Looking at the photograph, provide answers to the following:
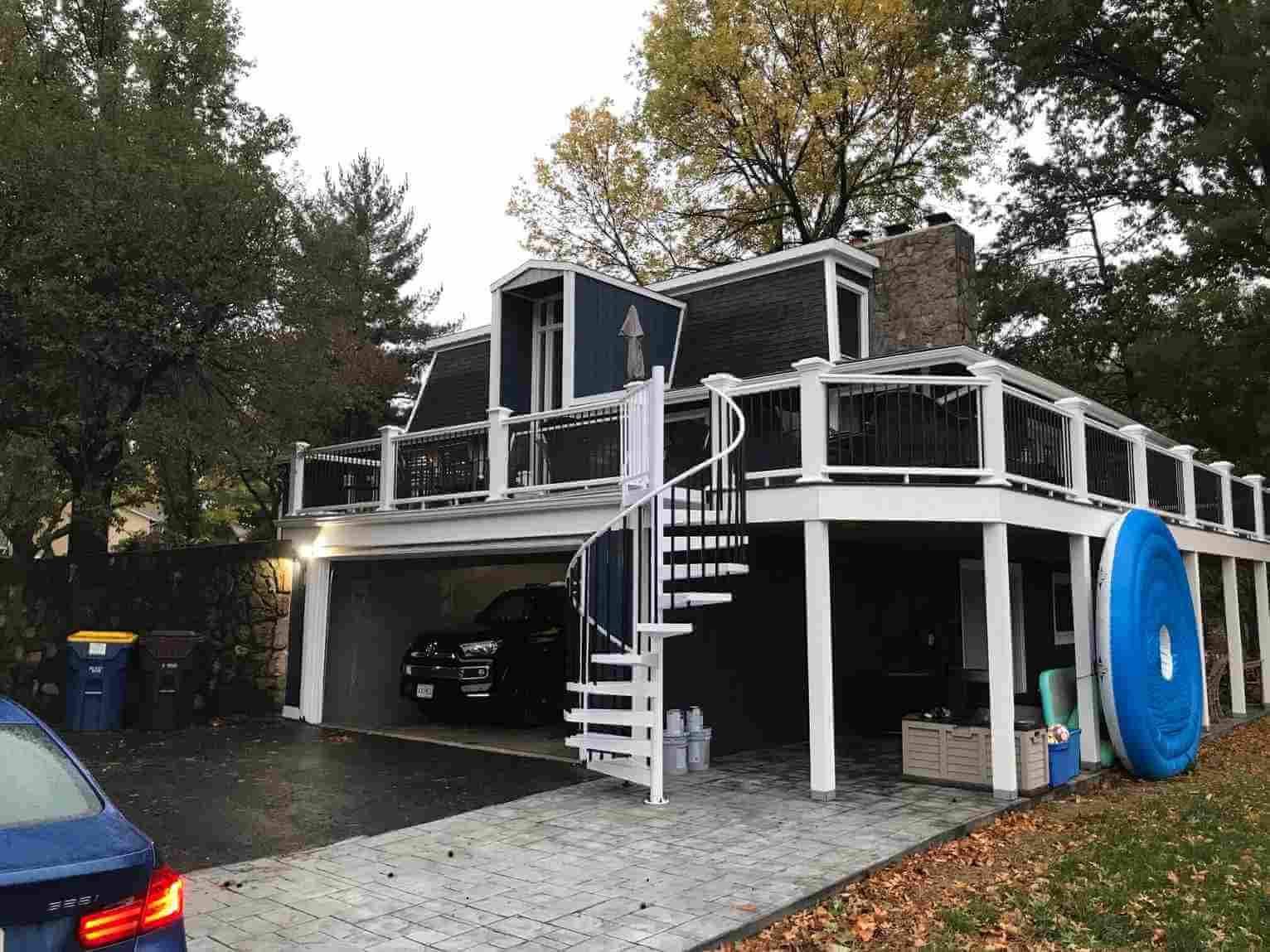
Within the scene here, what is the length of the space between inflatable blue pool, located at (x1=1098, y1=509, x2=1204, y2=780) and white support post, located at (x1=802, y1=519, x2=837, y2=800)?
9.87 feet

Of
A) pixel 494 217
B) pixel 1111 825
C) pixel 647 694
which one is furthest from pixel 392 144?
pixel 1111 825

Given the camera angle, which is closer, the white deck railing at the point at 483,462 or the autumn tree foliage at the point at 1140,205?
the white deck railing at the point at 483,462

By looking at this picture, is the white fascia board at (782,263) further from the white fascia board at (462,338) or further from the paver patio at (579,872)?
the paver patio at (579,872)

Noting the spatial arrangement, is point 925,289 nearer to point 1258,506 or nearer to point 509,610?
point 509,610

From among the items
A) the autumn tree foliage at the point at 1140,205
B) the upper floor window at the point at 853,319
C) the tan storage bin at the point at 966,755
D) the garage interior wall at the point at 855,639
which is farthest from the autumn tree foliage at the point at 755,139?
the tan storage bin at the point at 966,755

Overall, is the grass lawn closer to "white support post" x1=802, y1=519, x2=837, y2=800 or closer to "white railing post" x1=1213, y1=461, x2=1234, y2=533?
"white support post" x1=802, y1=519, x2=837, y2=800

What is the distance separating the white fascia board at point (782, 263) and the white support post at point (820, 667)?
5663mm

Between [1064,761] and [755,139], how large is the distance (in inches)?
746

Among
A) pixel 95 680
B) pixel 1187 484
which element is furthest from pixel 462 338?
pixel 1187 484

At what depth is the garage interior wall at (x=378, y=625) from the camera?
1288 centimetres

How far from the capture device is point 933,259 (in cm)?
1351

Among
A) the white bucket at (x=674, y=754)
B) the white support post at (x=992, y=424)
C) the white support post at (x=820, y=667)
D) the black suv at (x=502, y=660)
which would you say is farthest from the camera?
the black suv at (x=502, y=660)

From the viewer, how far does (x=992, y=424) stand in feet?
28.1

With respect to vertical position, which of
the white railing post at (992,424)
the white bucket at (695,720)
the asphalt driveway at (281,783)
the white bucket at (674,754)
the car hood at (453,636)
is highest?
the white railing post at (992,424)
